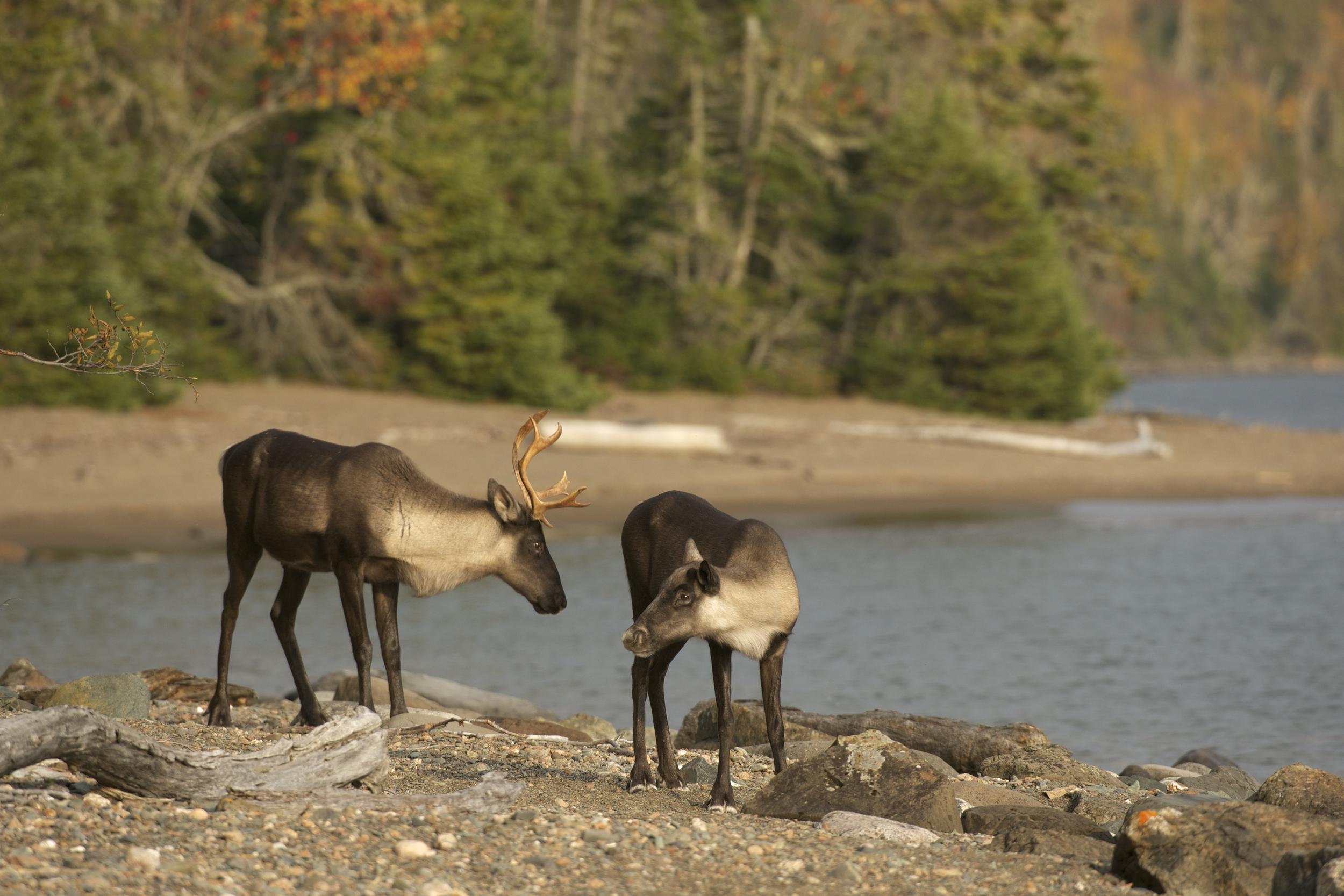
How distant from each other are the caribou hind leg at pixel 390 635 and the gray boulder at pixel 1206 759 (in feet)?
17.8

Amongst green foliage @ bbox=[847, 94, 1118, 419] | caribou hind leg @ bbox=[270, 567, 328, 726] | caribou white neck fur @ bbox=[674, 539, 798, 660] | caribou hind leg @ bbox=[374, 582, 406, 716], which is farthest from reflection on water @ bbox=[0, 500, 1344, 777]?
green foliage @ bbox=[847, 94, 1118, 419]

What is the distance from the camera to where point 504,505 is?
902cm

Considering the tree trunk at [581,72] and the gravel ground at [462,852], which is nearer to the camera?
the gravel ground at [462,852]

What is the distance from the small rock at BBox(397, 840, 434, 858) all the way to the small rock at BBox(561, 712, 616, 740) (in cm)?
387

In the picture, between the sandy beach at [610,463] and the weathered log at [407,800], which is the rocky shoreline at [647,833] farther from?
the sandy beach at [610,463]

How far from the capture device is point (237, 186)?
3166cm

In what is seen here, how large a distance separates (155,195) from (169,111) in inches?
91.9

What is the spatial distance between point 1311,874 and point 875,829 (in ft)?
6.16

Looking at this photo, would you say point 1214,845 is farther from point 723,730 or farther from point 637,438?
point 637,438

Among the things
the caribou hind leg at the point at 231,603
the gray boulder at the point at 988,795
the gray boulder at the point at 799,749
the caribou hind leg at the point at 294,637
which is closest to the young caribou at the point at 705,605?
the gray boulder at the point at 988,795

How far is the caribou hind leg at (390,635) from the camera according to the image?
29.9 feet

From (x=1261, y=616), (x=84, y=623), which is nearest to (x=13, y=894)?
(x=84, y=623)

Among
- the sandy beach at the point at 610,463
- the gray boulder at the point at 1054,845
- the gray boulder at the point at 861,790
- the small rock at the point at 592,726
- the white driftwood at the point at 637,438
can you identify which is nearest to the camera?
the gray boulder at the point at 1054,845

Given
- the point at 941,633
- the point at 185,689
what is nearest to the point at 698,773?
the point at 185,689
